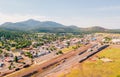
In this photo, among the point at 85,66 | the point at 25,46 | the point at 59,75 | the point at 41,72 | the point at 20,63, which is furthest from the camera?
the point at 25,46

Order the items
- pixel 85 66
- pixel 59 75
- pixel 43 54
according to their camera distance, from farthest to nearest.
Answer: pixel 43 54 < pixel 85 66 < pixel 59 75

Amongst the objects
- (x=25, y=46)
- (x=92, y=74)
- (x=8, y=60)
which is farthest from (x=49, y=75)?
(x=25, y=46)

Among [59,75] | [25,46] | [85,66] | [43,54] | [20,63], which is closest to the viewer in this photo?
[59,75]

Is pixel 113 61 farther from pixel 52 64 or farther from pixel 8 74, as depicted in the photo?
pixel 8 74

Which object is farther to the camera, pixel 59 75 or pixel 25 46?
pixel 25 46

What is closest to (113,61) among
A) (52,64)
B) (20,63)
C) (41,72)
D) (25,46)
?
(52,64)

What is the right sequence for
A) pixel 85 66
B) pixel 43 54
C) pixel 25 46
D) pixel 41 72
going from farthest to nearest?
pixel 25 46
pixel 43 54
pixel 85 66
pixel 41 72

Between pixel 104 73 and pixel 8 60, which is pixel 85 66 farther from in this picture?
pixel 8 60

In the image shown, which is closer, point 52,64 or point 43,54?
point 52,64
